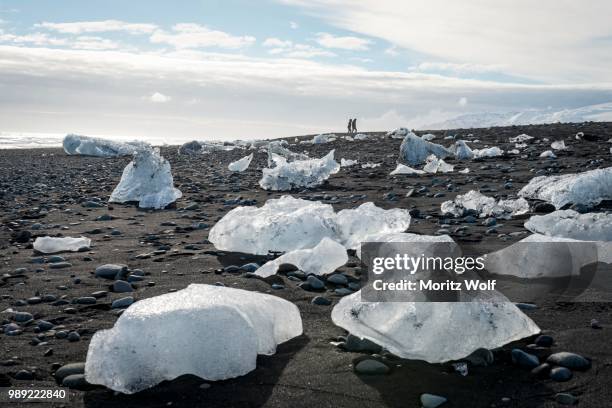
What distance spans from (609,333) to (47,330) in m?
2.79

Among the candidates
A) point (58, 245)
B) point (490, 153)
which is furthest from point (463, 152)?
point (58, 245)

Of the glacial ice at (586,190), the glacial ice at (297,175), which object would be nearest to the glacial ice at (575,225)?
the glacial ice at (586,190)

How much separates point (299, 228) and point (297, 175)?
3749mm

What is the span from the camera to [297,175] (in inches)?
315

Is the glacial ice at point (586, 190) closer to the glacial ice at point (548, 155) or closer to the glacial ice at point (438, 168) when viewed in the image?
the glacial ice at point (438, 168)

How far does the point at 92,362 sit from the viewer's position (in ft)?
7.11

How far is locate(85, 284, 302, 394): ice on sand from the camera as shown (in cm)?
215

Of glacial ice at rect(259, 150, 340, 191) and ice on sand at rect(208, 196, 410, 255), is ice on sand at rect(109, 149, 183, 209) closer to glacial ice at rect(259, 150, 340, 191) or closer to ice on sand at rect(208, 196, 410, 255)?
glacial ice at rect(259, 150, 340, 191)

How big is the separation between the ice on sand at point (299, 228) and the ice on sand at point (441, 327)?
1.79 meters

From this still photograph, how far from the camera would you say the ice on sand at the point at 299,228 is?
4.27 metres

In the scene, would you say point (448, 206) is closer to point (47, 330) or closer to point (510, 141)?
point (47, 330)

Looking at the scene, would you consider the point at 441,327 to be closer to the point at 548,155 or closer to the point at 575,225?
the point at 575,225

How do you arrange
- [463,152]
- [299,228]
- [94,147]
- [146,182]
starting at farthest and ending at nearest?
[94,147] < [463,152] < [146,182] < [299,228]

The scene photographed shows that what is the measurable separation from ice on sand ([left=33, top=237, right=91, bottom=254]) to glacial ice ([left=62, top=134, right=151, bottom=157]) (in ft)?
46.9
